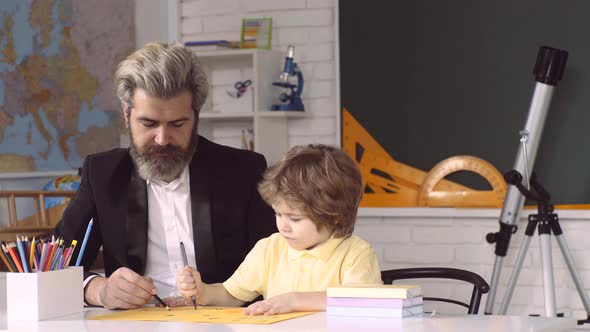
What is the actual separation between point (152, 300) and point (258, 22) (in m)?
2.40

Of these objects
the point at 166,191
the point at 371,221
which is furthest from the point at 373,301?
the point at 371,221

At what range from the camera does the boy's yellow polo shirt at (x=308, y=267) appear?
2164 mm

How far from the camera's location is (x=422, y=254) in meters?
4.29

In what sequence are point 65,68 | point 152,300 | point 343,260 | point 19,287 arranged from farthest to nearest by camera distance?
point 65,68 → point 152,300 → point 343,260 → point 19,287

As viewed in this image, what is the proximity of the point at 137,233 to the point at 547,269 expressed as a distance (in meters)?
1.86

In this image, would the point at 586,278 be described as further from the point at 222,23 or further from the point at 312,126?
the point at 222,23

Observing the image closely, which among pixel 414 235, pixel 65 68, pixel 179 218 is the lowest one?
pixel 414 235

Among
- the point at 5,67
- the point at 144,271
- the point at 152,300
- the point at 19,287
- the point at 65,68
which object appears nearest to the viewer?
the point at 19,287

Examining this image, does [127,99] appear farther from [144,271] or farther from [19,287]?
[19,287]

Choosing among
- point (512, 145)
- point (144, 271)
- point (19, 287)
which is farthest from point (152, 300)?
point (512, 145)

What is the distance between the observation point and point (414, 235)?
4305mm

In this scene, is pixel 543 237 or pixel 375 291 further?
pixel 543 237

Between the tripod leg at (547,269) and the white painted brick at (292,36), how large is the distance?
1.45 metres

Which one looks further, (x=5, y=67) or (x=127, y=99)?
(x=5, y=67)
